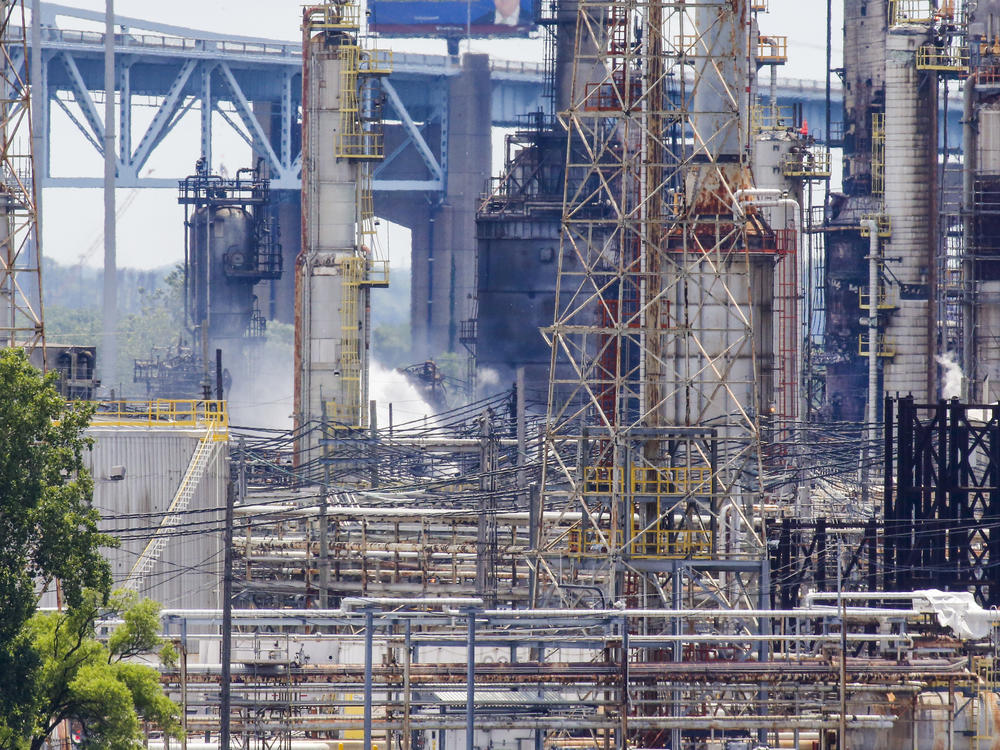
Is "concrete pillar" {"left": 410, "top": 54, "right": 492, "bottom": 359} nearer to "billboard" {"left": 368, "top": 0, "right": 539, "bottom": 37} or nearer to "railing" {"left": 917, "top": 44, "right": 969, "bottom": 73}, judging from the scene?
"billboard" {"left": 368, "top": 0, "right": 539, "bottom": 37}

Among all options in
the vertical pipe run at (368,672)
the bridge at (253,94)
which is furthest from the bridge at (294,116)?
the vertical pipe run at (368,672)

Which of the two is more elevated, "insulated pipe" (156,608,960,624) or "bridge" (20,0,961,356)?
"bridge" (20,0,961,356)

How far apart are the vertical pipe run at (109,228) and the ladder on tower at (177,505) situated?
29.5m

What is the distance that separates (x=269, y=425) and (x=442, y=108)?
2416cm

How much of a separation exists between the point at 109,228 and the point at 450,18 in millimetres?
53074

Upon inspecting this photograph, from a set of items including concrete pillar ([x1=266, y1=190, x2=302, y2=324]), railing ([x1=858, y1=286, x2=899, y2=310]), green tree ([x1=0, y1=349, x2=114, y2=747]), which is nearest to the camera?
green tree ([x1=0, y1=349, x2=114, y2=747])

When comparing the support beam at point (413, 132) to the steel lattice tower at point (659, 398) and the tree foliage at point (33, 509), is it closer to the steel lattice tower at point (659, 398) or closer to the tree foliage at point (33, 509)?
the steel lattice tower at point (659, 398)

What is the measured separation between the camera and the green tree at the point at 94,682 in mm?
20734

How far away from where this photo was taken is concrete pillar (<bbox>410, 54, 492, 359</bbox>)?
343 ft

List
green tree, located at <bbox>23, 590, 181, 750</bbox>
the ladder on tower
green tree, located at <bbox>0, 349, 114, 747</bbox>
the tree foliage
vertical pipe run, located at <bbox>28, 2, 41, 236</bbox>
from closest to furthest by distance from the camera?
green tree, located at <bbox>0, 349, 114, 747</bbox> → the tree foliage → green tree, located at <bbox>23, 590, 181, 750</bbox> → the ladder on tower → vertical pipe run, located at <bbox>28, 2, 41, 236</bbox>

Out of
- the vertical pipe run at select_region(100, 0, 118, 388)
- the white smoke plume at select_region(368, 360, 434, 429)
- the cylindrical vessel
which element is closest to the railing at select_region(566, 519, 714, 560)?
Answer: the vertical pipe run at select_region(100, 0, 118, 388)

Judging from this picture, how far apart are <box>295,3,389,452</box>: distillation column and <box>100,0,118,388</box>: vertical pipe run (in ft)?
42.3

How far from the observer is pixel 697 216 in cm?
3488

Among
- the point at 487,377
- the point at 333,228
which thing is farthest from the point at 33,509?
the point at 487,377
